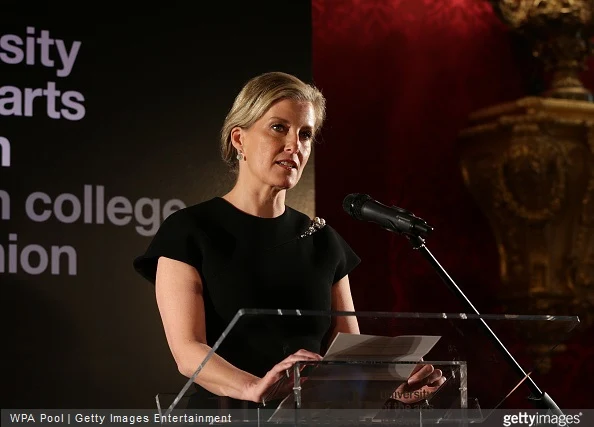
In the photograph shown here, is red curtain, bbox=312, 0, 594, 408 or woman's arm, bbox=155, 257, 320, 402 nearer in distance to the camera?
woman's arm, bbox=155, 257, 320, 402

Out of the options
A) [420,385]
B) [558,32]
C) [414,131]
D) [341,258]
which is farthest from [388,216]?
[558,32]

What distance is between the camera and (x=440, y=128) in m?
4.31

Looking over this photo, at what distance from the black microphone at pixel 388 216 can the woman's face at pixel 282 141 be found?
1.07ft

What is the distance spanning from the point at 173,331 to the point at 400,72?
2.22 metres

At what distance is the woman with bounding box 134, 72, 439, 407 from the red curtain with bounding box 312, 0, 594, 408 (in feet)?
4.60

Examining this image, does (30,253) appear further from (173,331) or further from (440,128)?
(440,128)

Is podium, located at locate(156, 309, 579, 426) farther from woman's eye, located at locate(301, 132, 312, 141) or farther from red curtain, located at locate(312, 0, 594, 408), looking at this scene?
red curtain, located at locate(312, 0, 594, 408)

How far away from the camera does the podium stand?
178 cm

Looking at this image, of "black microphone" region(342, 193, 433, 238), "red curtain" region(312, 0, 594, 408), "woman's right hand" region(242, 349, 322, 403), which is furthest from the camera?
"red curtain" region(312, 0, 594, 408)

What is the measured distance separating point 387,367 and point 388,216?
446 millimetres

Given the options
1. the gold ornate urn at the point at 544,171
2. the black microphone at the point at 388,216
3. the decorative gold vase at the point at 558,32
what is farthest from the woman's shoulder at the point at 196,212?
the decorative gold vase at the point at 558,32

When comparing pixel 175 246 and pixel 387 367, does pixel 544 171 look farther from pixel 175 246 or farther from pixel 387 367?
pixel 387 367

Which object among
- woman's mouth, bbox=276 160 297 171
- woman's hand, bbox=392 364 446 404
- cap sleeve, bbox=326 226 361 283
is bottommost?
woman's hand, bbox=392 364 446 404

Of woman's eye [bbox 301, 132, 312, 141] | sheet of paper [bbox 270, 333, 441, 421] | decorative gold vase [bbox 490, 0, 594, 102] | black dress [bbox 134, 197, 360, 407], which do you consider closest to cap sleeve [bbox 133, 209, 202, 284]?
black dress [bbox 134, 197, 360, 407]
